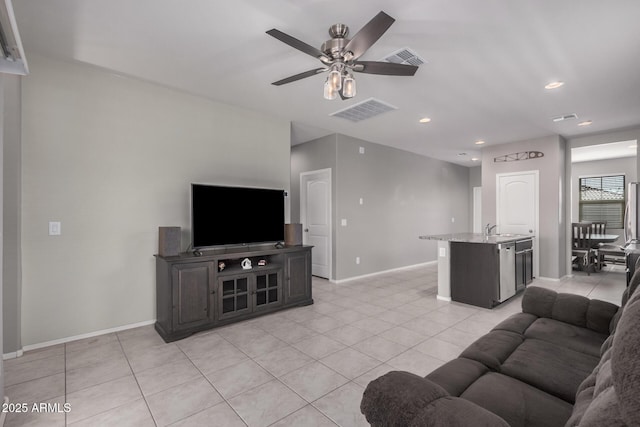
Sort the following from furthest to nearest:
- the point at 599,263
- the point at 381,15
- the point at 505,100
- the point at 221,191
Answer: the point at 599,263 < the point at 505,100 < the point at 221,191 < the point at 381,15

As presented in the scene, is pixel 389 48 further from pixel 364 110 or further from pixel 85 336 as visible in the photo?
pixel 85 336

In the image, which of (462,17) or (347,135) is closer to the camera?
(462,17)

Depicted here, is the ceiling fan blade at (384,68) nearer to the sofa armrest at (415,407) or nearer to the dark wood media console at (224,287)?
the sofa armrest at (415,407)

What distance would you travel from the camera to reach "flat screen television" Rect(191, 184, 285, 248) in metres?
3.35

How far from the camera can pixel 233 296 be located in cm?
338

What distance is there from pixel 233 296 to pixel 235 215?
3.10ft

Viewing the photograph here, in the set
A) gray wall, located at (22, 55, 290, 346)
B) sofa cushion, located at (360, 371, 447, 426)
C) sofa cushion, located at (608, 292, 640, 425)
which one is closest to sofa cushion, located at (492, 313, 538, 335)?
sofa cushion, located at (360, 371, 447, 426)

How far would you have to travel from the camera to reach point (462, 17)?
2.26 m

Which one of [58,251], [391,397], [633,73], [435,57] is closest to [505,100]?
[633,73]

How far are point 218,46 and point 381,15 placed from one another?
156cm

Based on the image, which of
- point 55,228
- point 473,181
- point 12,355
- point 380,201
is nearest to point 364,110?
point 380,201

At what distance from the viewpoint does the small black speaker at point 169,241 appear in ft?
10.3

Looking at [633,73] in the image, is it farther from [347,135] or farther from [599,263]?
[599,263]

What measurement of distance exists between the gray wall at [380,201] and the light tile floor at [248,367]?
6.52ft
